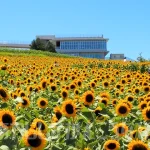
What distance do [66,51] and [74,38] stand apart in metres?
4.67

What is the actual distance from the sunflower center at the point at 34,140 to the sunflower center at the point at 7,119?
1.30 ft

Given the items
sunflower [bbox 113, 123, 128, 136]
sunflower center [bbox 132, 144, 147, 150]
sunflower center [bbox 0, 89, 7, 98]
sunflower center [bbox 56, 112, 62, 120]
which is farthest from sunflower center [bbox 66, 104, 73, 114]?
sunflower center [bbox 0, 89, 7, 98]

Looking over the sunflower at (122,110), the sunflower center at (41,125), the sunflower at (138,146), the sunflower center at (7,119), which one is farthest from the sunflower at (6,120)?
the sunflower at (122,110)

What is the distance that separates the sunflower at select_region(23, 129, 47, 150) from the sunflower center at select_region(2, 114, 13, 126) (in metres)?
0.39

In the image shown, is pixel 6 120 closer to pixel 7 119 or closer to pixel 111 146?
pixel 7 119

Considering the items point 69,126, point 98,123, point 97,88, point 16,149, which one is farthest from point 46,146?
point 97,88

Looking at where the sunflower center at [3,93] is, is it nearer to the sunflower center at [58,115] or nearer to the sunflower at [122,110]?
the sunflower center at [58,115]

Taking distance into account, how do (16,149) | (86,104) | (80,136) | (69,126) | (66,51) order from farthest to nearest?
(66,51) → (86,104) → (69,126) → (80,136) → (16,149)

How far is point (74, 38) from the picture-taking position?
12331 cm

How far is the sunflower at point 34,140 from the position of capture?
2.59 metres

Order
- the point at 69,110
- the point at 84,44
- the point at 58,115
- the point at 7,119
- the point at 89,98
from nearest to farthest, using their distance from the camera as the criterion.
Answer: the point at 7,119 < the point at 69,110 < the point at 58,115 < the point at 89,98 < the point at 84,44

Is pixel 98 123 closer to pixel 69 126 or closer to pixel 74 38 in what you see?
pixel 69 126

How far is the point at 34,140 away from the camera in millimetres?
2602

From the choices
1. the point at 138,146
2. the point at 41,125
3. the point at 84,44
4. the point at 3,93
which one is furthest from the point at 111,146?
the point at 84,44
